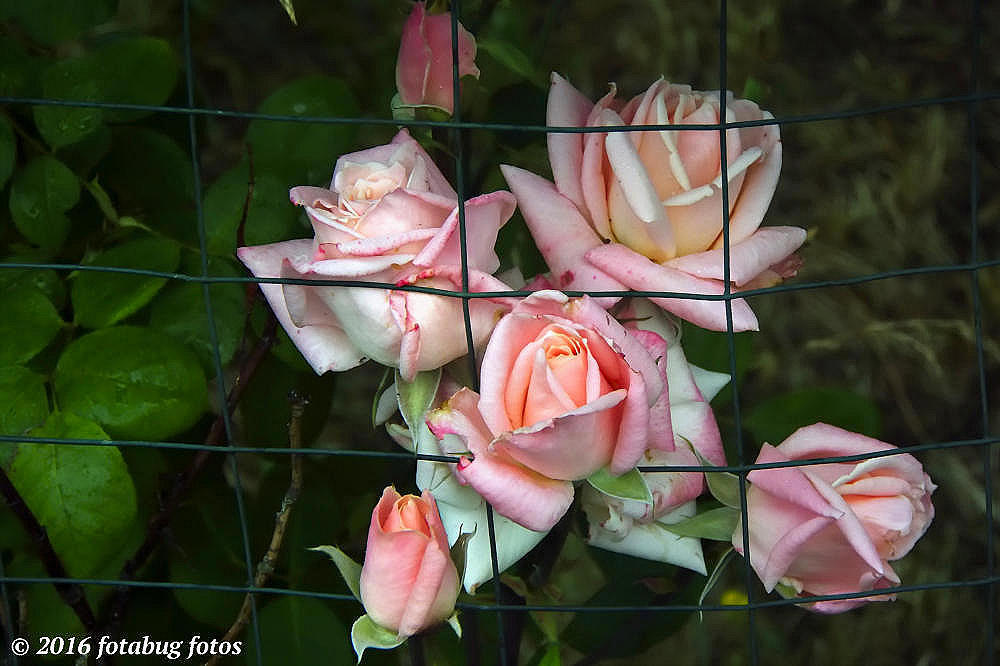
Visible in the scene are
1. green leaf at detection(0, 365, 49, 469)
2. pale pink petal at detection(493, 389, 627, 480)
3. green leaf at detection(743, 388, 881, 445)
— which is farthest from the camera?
green leaf at detection(743, 388, 881, 445)

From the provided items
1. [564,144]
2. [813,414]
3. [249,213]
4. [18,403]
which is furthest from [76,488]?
[813,414]

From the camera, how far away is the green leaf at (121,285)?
0.50 metres

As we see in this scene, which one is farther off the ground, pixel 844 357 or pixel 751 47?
pixel 751 47

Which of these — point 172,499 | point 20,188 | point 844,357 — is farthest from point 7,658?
point 844,357

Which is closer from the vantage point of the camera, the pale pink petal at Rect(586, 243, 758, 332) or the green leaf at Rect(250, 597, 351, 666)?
the pale pink petal at Rect(586, 243, 758, 332)

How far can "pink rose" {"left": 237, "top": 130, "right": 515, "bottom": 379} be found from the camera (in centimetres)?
39

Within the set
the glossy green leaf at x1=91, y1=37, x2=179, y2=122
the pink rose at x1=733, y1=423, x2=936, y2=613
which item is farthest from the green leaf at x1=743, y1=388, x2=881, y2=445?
the glossy green leaf at x1=91, y1=37, x2=179, y2=122

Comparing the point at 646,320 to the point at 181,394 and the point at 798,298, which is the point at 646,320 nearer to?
the point at 181,394

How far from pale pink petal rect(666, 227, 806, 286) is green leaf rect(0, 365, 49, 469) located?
273mm

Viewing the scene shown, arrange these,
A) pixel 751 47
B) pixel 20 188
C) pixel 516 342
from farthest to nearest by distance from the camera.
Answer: pixel 751 47 < pixel 20 188 < pixel 516 342

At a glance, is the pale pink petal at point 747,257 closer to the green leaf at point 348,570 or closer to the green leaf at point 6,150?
the green leaf at point 348,570

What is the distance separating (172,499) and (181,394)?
7 cm

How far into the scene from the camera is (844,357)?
1.34 metres

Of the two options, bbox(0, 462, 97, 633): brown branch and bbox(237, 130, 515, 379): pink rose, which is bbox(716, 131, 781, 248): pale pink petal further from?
bbox(0, 462, 97, 633): brown branch
